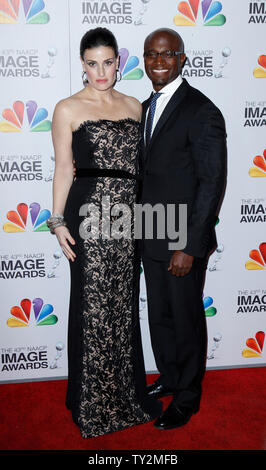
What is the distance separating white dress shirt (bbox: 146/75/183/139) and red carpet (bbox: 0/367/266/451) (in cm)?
171

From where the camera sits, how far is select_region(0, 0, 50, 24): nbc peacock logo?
265cm

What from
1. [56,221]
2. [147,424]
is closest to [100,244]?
[56,221]

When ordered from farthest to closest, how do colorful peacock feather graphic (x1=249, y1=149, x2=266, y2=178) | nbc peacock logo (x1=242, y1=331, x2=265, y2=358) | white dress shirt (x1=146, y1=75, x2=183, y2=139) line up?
nbc peacock logo (x1=242, y1=331, x2=265, y2=358)
colorful peacock feather graphic (x1=249, y1=149, x2=266, y2=178)
white dress shirt (x1=146, y1=75, x2=183, y2=139)

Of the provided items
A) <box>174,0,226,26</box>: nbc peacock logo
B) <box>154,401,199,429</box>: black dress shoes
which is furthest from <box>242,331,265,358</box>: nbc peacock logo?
<box>174,0,226,26</box>: nbc peacock logo

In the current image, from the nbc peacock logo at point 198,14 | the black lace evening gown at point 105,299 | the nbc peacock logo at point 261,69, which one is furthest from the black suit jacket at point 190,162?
the nbc peacock logo at point 261,69

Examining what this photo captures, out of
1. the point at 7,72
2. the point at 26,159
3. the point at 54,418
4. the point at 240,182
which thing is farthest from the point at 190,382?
the point at 7,72

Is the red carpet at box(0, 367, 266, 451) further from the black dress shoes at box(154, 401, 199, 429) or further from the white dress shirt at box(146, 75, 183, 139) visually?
the white dress shirt at box(146, 75, 183, 139)

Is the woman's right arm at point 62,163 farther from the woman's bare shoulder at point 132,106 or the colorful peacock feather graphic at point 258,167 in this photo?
the colorful peacock feather graphic at point 258,167

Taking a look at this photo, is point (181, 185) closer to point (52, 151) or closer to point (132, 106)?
point (132, 106)

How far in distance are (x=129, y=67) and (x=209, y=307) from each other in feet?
5.61

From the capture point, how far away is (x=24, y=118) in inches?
110

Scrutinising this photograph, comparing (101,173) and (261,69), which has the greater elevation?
(261,69)

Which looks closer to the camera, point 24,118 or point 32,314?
point 24,118

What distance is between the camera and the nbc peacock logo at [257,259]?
125 inches
